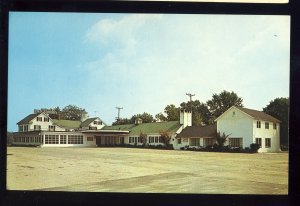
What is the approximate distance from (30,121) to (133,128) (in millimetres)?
8681

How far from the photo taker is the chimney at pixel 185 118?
3275 centimetres

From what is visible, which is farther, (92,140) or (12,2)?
(92,140)

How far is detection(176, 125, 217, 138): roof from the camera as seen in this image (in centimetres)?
2877

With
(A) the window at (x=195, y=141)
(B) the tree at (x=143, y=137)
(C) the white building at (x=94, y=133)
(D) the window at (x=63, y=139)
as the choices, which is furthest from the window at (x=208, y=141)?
(D) the window at (x=63, y=139)

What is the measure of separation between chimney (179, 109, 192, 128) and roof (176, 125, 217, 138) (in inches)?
39.8

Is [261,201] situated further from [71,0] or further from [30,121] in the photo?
[30,121]

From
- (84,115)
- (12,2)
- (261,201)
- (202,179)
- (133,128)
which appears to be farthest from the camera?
(84,115)

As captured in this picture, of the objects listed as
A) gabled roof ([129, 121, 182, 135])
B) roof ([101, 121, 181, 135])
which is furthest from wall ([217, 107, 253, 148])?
roof ([101, 121, 181, 135])

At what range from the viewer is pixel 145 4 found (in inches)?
163

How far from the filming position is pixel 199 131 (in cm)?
3081

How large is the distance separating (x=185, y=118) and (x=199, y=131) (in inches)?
131

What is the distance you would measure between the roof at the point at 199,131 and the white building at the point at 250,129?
111cm

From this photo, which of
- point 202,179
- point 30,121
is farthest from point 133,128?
point 202,179

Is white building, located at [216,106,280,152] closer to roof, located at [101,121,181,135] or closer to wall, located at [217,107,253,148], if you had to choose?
wall, located at [217,107,253,148]
